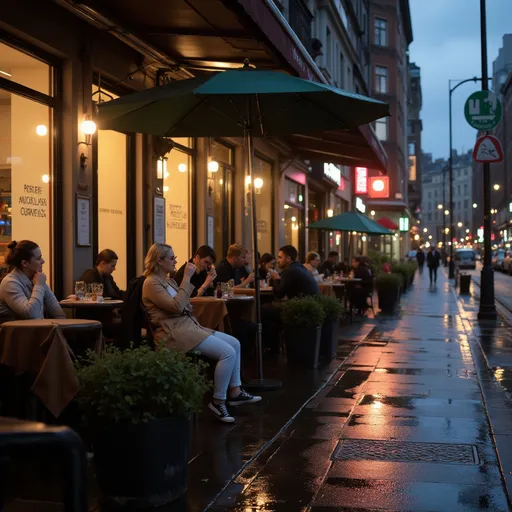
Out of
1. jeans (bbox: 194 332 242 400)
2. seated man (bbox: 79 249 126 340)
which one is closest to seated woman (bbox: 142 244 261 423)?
jeans (bbox: 194 332 242 400)

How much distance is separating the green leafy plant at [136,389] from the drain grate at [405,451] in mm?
1718

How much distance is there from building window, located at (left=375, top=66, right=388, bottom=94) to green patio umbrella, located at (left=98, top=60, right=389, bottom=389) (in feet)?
157

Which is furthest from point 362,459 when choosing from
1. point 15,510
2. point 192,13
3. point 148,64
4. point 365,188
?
point 365,188

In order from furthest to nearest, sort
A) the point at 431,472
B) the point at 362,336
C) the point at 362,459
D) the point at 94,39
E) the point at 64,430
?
1. the point at 362,336
2. the point at 94,39
3. the point at 362,459
4. the point at 431,472
5. the point at 64,430

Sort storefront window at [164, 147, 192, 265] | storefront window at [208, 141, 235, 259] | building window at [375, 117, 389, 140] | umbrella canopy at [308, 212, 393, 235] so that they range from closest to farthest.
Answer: storefront window at [164, 147, 192, 265] < storefront window at [208, 141, 235, 259] < umbrella canopy at [308, 212, 393, 235] < building window at [375, 117, 389, 140]

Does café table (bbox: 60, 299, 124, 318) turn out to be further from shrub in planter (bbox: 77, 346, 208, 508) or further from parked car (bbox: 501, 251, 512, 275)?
parked car (bbox: 501, 251, 512, 275)

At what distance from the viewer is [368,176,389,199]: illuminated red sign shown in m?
49.1

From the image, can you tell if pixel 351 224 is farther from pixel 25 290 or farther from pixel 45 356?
pixel 45 356

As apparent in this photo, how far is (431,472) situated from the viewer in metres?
5.75

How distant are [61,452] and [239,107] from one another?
7.29m

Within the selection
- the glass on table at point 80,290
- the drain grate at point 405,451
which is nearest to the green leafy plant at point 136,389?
the drain grate at point 405,451

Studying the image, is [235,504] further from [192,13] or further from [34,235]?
[192,13]

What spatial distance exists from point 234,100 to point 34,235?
10.4 feet

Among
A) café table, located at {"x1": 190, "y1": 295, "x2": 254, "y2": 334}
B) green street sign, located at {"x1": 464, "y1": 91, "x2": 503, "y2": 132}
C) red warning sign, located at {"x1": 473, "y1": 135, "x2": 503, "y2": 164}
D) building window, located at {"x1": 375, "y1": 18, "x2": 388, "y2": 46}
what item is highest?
building window, located at {"x1": 375, "y1": 18, "x2": 388, "y2": 46}
